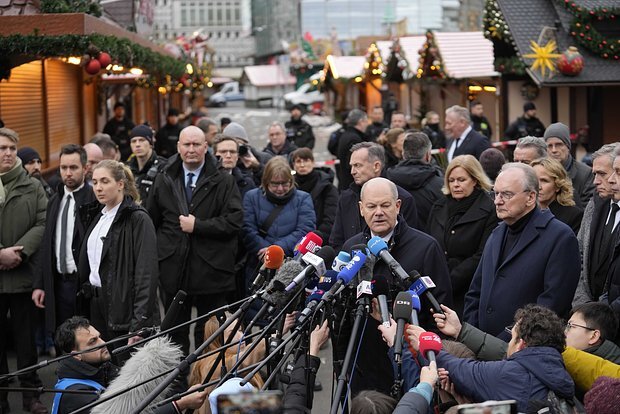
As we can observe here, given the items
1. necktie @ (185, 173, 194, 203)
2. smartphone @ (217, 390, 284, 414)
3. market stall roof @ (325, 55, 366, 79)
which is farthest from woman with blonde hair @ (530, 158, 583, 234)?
market stall roof @ (325, 55, 366, 79)

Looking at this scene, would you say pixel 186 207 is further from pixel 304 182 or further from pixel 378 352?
pixel 378 352

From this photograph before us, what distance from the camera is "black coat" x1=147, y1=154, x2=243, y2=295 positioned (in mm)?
8602

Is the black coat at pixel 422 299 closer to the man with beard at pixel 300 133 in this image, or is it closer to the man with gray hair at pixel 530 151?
the man with gray hair at pixel 530 151

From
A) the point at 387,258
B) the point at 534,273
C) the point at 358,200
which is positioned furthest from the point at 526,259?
the point at 358,200

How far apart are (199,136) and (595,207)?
3.44 m

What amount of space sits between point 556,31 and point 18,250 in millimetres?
10828

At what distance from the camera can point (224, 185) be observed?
880cm

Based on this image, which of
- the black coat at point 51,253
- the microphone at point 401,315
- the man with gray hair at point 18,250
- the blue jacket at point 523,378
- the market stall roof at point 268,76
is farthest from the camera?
the market stall roof at point 268,76

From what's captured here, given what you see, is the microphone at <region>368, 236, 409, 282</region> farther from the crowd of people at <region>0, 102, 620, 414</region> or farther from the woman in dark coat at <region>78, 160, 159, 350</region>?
the woman in dark coat at <region>78, 160, 159, 350</region>

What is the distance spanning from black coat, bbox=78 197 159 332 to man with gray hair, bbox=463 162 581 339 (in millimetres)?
2555

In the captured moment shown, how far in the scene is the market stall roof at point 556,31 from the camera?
50.4 ft

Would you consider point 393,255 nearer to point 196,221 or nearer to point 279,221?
point 196,221

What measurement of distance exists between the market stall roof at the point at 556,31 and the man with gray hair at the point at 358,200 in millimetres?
7874

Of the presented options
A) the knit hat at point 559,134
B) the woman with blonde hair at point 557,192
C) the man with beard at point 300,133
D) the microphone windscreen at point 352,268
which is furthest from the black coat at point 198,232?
the man with beard at point 300,133
